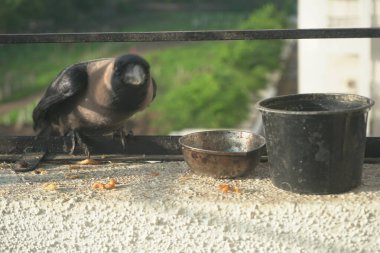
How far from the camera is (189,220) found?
1992 millimetres

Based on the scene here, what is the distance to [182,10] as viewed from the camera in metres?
50.6

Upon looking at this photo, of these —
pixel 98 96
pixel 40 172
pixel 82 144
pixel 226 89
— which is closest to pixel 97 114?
pixel 98 96

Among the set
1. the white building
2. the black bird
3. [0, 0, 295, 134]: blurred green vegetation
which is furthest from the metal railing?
[0, 0, 295, 134]: blurred green vegetation

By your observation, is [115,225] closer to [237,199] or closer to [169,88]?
[237,199]

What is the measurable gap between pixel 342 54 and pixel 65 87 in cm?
772

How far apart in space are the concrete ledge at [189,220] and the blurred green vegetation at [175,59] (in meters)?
12.7

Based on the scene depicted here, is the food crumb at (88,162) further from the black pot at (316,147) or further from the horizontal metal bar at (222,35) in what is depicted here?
the black pot at (316,147)

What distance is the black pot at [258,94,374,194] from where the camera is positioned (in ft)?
6.42

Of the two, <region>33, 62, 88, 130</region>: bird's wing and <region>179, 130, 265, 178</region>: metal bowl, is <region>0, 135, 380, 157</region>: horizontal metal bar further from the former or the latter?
<region>33, 62, 88, 130</region>: bird's wing

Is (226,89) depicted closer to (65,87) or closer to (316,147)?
(65,87)

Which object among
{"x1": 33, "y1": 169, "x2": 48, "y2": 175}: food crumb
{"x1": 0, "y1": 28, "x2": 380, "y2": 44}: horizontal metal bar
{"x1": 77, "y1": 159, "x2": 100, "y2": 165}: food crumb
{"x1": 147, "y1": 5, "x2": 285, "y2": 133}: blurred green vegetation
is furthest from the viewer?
{"x1": 147, "y1": 5, "x2": 285, "y2": 133}: blurred green vegetation

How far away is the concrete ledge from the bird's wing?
2.69ft

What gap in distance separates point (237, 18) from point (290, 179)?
→ 4076 cm

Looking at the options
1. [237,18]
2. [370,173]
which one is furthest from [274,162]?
[237,18]
